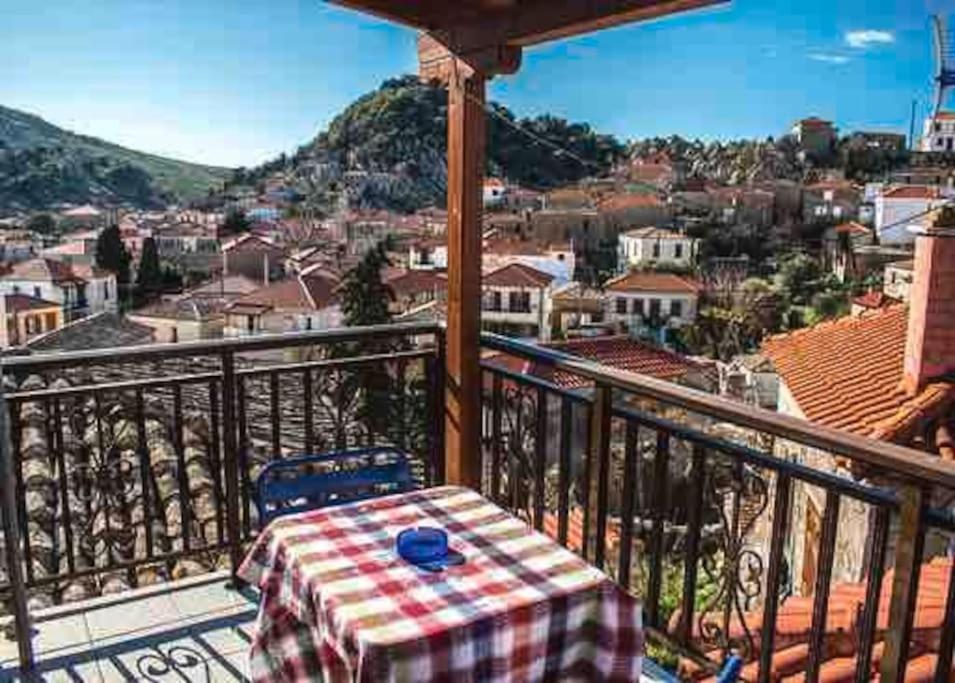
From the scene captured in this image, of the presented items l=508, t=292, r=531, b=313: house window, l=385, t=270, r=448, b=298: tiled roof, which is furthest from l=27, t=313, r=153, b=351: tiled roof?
l=508, t=292, r=531, b=313: house window

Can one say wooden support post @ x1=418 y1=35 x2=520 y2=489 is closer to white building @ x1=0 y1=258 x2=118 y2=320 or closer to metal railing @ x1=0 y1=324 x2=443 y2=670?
metal railing @ x1=0 y1=324 x2=443 y2=670

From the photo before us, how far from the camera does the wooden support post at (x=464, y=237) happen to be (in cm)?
289

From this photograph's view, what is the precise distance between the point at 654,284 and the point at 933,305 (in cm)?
2583

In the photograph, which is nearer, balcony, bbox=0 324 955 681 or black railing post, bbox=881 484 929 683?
black railing post, bbox=881 484 929 683

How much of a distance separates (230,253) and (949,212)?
3276 cm

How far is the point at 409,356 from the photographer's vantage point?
3.35 metres

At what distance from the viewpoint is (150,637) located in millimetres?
2646

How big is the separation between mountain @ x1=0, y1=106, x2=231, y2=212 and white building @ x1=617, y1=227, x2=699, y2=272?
20.7 meters

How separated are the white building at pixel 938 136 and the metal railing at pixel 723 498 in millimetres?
4037

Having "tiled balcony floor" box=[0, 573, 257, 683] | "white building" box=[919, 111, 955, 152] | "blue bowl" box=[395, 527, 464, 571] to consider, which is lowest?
"tiled balcony floor" box=[0, 573, 257, 683]

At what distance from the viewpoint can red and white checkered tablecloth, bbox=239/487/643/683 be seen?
1.40 metres

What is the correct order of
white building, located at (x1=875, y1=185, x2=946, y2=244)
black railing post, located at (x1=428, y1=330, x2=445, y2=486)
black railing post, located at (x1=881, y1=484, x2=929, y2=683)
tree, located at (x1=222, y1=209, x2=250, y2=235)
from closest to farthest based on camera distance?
black railing post, located at (x1=881, y1=484, x2=929, y2=683) < black railing post, located at (x1=428, y1=330, x2=445, y2=486) < white building, located at (x1=875, y1=185, x2=946, y2=244) < tree, located at (x1=222, y1=209, x2=250, y2=235)

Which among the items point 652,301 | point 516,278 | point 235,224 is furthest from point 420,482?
point 235,224

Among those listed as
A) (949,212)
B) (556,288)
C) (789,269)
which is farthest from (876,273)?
(949,212)
